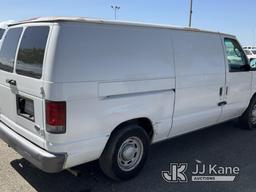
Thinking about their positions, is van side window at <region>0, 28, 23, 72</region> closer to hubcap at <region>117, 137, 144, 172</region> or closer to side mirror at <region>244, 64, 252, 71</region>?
hubcap at <region>117, 137, 144, 172</region>

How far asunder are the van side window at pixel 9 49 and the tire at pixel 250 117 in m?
4.78

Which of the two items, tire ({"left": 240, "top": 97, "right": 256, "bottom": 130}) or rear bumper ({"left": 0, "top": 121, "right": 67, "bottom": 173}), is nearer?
rear bumper ({"left": 0, "top": 121, "right": 67, "bottom": 173})

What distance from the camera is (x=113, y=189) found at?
13.4 ft

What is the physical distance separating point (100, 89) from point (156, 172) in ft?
5.48

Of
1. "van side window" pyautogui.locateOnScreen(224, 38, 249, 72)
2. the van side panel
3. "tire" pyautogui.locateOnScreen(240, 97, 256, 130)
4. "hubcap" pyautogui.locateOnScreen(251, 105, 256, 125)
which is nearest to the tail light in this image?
the van side panel

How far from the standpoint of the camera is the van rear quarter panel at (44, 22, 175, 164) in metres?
3.41

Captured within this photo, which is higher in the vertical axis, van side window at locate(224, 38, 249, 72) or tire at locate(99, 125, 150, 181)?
van side window at locate(224, 38, 249, 72)

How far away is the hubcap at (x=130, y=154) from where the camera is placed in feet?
13.9

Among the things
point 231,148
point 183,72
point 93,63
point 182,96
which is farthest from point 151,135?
point 231,148

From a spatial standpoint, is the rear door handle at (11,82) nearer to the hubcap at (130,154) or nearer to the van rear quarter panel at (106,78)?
the van rear quarter panel at (106,78)

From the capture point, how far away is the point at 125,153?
426 cm

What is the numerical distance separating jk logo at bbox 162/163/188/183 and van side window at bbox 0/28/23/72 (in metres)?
2.56

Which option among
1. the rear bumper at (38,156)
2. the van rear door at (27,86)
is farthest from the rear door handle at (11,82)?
the rear bumper at (38,156)

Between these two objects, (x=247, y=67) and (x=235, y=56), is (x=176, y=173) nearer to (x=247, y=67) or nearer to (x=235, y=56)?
(x=235, y=56)
